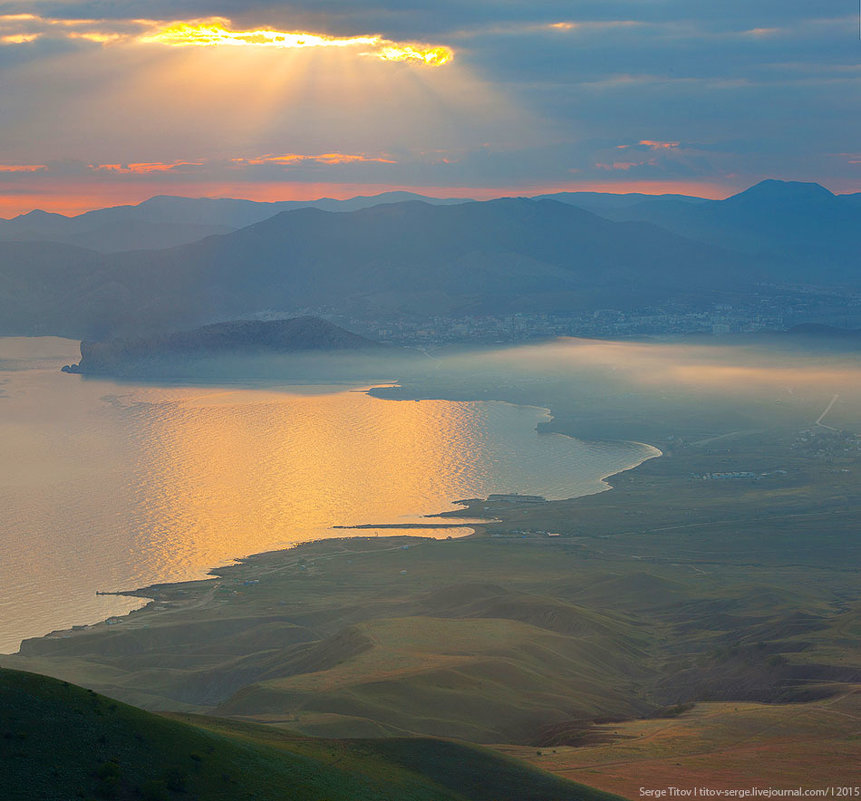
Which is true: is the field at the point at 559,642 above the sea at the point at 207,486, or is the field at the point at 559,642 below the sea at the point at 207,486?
below

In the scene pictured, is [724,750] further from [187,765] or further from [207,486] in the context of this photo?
[207,486]

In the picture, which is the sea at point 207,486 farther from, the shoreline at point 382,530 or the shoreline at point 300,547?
the shoreline at point 300,547

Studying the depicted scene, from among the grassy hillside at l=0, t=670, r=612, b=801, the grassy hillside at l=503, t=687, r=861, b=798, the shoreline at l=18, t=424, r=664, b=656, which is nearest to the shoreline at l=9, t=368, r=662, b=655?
the shoreline at l=18, t=424, r=664, b=656

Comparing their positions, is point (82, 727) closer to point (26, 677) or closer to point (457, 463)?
point (26, 677)

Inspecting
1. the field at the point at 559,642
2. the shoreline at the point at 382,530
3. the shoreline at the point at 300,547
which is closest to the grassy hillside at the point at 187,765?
the field at the point at 559,642

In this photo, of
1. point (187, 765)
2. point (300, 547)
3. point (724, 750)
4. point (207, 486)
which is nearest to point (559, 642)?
point (724, 750)
